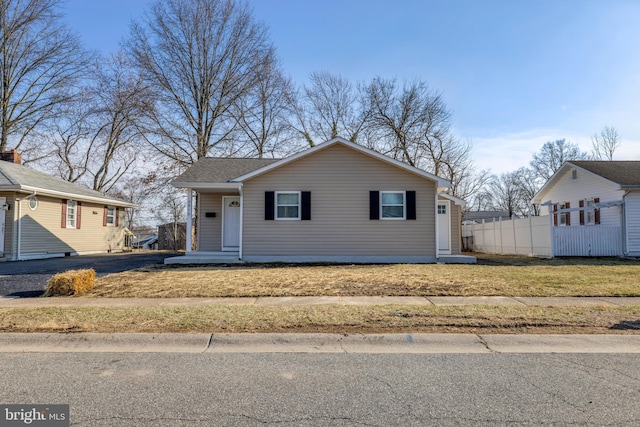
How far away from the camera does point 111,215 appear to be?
2383 centimetres

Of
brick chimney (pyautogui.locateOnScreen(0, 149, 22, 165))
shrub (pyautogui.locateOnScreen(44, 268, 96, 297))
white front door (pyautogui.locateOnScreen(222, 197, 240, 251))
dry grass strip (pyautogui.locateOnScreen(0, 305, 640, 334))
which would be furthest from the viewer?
brick chimney (pyautogui.locateOnScreen(0, 149, 22, 165))

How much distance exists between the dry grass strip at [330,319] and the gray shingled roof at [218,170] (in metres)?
9.11

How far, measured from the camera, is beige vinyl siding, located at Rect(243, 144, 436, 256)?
14922mm

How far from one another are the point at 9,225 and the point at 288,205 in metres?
11.6

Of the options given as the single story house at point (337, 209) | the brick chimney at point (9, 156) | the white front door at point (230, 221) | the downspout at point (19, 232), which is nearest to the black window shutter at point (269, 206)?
the single story house at point (337, 209)

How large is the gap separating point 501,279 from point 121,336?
8.76 meters

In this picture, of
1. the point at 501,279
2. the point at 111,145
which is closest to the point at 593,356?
the point at 501,279

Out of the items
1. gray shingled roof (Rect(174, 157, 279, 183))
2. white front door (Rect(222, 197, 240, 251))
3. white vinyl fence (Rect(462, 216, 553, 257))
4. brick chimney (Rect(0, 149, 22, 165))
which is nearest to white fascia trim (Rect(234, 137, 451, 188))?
gray shingled roof (Rect(174, 157, 279, 183))

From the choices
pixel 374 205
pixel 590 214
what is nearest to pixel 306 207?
pixel 374 205

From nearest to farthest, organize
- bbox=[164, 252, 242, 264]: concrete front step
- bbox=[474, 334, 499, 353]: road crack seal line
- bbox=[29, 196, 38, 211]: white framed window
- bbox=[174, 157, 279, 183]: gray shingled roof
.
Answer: bbox=[474, 334, 499, 353]: road crack seal line
bbox=[164, 252, 242, 264]: concrete front step
bbox=[174, 157, 279, 183]: gray shingled roof
bbox=[29, 196, 38, 211]: white framed window

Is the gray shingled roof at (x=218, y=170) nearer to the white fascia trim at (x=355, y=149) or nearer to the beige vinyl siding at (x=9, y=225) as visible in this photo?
the white fascia trim at (x=355, y=149)

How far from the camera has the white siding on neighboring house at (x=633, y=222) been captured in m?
17.4

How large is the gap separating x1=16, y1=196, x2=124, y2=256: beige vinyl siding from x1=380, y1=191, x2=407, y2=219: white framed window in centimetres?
1477

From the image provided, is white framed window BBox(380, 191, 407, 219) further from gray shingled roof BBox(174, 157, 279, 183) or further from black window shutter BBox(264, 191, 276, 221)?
gray shingled roof BBox(174, 157, 279, 183)
